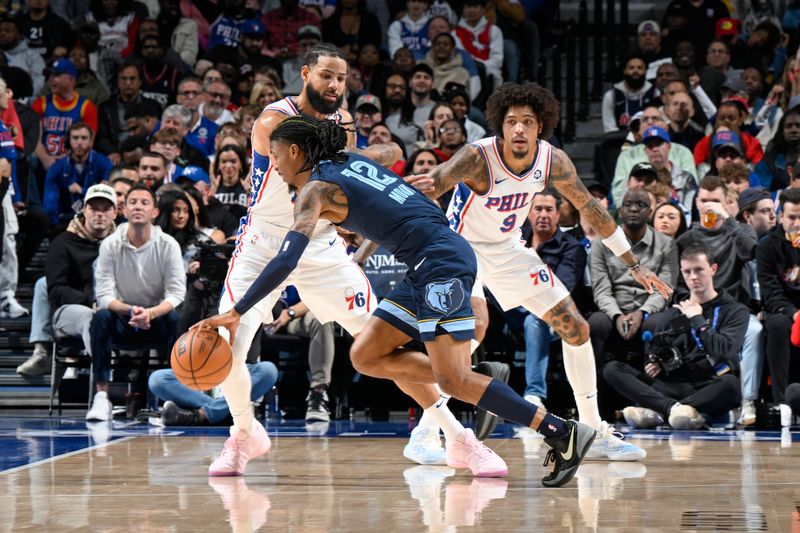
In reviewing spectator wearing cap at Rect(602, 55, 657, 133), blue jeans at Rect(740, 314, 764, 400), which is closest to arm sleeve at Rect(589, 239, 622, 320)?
blue jeans at Rect(740, 314, 764, 400)

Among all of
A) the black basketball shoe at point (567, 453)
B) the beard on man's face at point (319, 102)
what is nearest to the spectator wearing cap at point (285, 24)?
the beard on man's face at point (319, 102)

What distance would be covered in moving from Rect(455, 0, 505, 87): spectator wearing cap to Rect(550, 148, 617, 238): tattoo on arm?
733 cm

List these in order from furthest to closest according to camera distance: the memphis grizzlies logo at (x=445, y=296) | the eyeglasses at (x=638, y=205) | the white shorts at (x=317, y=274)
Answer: the eyeglasses at (x=638, y=205) < the white shorts at (x=317, y=274) < the memphis grizzlies logo at (x=445, y=296)

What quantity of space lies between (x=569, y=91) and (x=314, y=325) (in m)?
5.22

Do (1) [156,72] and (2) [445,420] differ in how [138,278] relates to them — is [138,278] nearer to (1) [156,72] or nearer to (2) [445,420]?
(2) [445,420]

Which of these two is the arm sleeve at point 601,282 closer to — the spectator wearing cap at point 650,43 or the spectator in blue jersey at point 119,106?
the spectator wearing cap at point 650,43

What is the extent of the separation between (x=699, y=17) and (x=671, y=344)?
22.3 feet

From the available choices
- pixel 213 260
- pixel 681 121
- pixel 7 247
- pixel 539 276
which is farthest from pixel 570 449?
pixel 681 121

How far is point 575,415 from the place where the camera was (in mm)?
9219

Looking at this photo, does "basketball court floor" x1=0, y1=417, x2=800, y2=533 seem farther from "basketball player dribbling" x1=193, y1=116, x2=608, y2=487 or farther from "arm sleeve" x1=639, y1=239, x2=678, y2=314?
"arm sleeve" x1=639, y1=239, x2=678, y2=314

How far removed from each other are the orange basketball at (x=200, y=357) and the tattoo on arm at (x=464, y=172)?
4.47 feet

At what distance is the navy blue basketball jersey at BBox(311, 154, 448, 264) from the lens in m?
5.25

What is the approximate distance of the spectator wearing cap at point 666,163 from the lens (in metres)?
11.2

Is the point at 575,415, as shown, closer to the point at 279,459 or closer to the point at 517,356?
the point at 517,356
